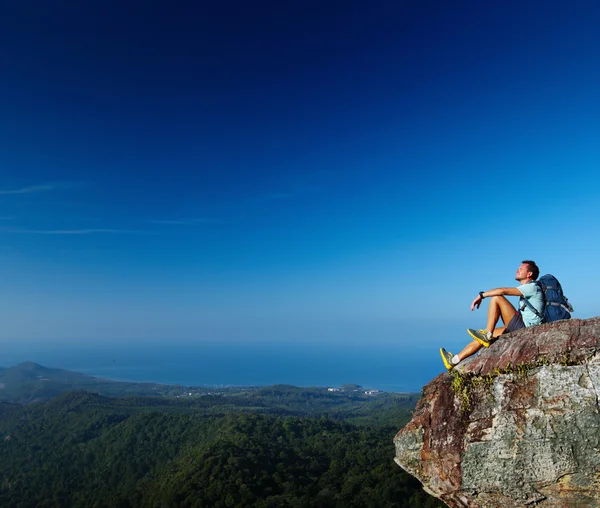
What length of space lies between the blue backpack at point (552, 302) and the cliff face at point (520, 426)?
0.40 metres

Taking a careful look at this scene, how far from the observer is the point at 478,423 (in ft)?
21.5

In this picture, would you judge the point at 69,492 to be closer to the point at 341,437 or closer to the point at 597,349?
the point at 341,437

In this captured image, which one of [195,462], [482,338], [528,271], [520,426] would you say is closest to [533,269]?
[528,271]

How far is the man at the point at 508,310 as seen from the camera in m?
7.29

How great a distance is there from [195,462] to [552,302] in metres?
65.4

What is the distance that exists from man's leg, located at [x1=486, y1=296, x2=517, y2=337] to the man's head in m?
0.55

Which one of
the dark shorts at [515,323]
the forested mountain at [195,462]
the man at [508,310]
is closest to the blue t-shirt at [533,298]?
the man at [508,310]

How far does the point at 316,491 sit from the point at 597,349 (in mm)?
52734

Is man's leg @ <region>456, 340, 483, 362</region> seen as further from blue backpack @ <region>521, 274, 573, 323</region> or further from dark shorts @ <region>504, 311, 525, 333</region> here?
blue backpack @ <region>521, 274, 573, 323</region>

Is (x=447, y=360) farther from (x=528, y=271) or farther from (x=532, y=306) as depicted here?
(x=528, y=271)

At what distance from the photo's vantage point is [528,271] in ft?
24.6

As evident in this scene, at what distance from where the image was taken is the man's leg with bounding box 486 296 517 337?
24.9ft

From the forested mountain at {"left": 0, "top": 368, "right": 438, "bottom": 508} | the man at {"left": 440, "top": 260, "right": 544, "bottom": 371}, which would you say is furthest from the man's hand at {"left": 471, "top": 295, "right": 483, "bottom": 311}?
the forested mountain at {"left": 0, "top": 368, "right": 438, "bottom": 508}

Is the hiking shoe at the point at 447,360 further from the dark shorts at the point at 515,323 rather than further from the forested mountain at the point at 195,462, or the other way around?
the forested mountain at the point at 195,462
